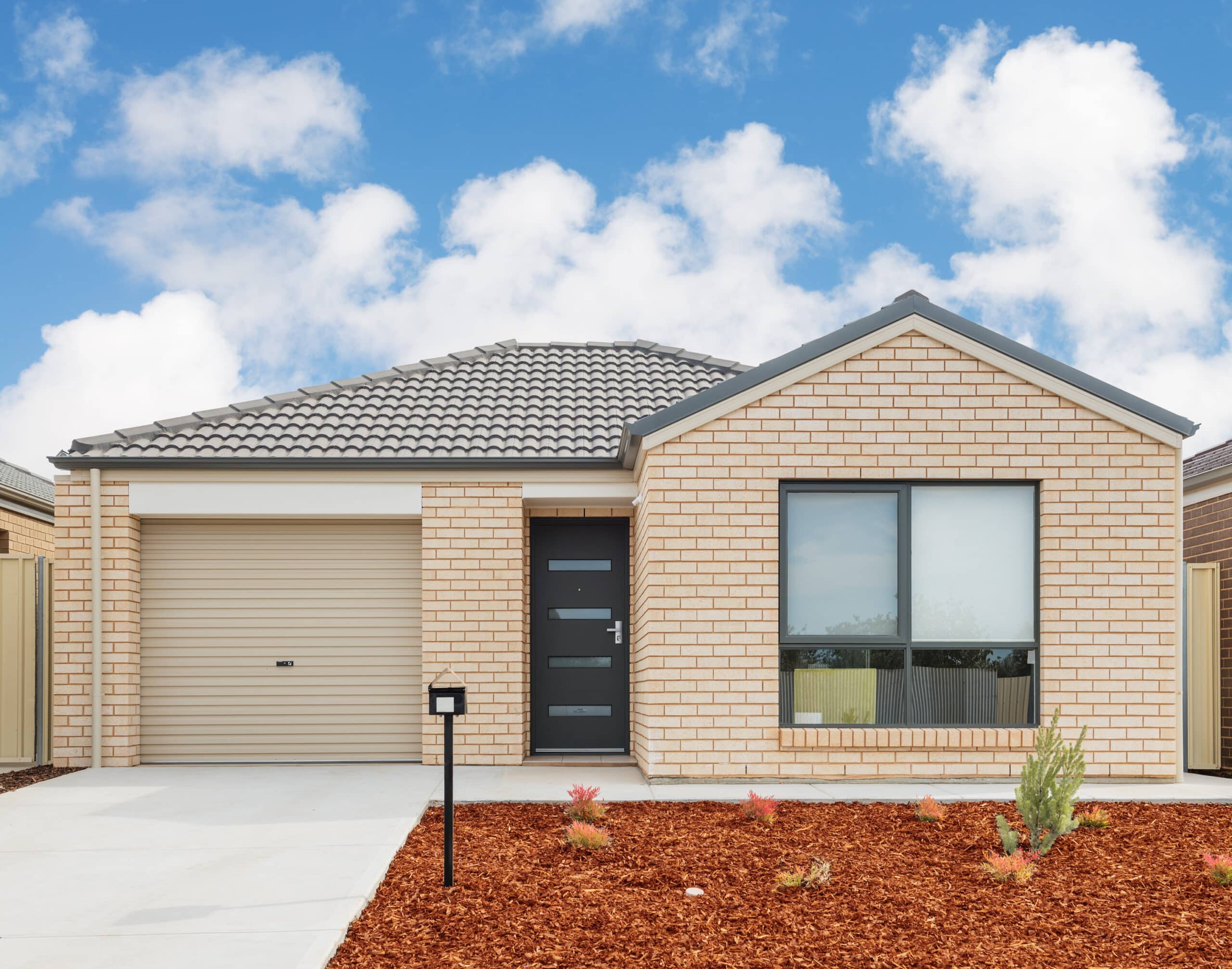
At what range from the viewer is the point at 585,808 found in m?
7.06

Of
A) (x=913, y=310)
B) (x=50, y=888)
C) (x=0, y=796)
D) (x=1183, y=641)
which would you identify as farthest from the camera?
(x=1183, y=641)

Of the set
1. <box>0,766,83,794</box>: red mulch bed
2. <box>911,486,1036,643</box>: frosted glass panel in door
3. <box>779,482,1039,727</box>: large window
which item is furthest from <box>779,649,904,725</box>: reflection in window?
<box>0,766,83,794</box>: red mulch bed

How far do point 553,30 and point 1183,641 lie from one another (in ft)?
34.3

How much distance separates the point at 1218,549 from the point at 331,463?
32.4 ft

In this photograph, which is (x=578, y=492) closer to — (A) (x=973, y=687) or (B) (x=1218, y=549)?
(A) (x=973, y=687)

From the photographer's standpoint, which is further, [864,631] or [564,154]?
[564,154]

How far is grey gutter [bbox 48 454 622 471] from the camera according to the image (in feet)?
34.0

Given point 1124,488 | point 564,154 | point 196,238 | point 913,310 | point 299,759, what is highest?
point 564,154

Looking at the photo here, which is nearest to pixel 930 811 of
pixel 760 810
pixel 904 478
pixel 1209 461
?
pixel 760 810

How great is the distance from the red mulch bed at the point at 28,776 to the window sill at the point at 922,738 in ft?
22.9

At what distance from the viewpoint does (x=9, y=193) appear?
1507cm

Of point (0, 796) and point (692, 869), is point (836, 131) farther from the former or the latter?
point (0, 796)

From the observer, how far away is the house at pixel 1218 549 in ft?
35.2

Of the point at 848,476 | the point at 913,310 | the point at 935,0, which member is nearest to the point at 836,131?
the point at 935,0
